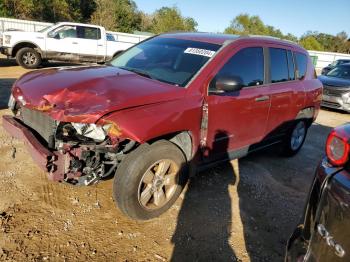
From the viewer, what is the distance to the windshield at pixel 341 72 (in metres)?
11.6

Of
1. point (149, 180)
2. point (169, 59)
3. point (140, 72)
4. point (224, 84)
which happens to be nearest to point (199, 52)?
point (169, 59)

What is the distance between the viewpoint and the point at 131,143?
320 cm

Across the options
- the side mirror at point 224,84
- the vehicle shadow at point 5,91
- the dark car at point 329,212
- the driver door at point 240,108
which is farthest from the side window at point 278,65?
the vehicle shadow at point 5,91

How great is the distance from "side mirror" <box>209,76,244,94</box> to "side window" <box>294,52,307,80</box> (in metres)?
2.15

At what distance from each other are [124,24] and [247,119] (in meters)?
36.4

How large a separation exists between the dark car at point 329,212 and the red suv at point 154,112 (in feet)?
4.91

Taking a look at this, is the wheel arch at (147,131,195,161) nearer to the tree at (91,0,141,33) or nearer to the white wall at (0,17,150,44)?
the white wall at (0,17,150,44)

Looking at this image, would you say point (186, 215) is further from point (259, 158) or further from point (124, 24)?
point (124, 24)

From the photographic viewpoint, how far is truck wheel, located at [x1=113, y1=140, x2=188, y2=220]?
3.12 metres

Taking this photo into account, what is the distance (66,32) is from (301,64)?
10403 millimetres

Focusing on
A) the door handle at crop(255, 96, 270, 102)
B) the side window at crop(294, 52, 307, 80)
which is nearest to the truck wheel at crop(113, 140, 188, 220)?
the door handle at crop(255, 96, 270, 102)

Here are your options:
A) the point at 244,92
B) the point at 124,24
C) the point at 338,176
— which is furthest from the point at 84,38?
the point at 124,24

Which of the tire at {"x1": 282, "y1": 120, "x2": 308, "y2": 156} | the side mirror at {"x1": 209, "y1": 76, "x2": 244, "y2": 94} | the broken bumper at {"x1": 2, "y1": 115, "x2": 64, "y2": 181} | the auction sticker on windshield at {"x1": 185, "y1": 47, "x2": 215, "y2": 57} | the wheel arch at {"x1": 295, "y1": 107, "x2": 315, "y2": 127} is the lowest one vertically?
the tire at {"x1": 282, "y1": 120, "x2": 308, "y2": 156}

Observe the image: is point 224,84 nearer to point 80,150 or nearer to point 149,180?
point 149,180
